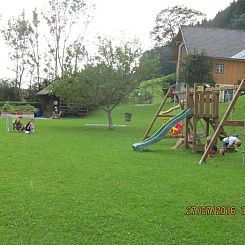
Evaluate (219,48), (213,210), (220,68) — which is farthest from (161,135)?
(219,48)

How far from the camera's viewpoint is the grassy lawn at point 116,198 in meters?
4.72

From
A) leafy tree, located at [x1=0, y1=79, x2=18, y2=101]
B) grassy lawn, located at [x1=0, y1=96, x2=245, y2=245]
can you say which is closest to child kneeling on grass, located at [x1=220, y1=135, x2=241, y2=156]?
grassy lawn, located at [x1=0, y1=96, x2=245, y2=245]

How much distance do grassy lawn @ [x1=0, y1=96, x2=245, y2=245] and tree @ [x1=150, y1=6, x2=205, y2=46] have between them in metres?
54.8

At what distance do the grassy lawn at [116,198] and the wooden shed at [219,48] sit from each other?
29007 millimetres

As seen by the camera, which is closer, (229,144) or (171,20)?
(229,144)

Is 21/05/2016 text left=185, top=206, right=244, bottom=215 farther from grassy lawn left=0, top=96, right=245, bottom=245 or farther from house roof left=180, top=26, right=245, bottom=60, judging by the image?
house roof left=180, top=26, right=245, bottom=60

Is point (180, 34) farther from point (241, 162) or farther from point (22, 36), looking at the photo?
point (241, 162)

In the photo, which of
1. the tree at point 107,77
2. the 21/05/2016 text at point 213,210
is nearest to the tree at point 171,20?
the tree at point 107,77

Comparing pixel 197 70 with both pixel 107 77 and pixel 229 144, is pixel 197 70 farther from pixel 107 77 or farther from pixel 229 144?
pixel 229 144

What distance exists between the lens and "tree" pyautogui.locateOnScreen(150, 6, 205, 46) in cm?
6272

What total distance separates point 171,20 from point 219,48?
2492 cm

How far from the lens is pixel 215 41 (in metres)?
41.7

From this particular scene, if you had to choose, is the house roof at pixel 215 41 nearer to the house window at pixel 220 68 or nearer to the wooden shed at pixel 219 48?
the wooden shed at pixel 219 48

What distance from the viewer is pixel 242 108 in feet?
79.5
